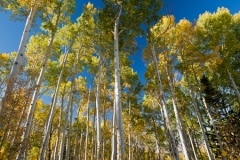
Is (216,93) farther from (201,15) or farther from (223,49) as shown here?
(201,15)

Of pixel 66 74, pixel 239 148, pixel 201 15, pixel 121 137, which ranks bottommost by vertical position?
pixel 239 148

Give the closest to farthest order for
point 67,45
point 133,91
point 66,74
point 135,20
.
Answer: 1. point 135,20
2. point 67,45
3. point 66,74
4. point 133,91

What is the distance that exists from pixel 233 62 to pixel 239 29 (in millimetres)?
2925

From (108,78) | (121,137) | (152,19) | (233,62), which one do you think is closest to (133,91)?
(108,78)

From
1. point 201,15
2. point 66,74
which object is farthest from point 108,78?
point 201,15

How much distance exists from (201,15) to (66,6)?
38.8 feet

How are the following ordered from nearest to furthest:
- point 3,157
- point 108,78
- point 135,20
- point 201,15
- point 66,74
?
point 3,157 → point 135,20 → point 66,74 → point 108,78 → point 201,15

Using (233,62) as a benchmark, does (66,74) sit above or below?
below

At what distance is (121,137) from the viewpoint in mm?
4469

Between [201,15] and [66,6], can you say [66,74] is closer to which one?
[66,6]

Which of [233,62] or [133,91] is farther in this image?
[133,91]

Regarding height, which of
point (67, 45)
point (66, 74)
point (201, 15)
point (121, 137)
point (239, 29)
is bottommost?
point (121, 137)

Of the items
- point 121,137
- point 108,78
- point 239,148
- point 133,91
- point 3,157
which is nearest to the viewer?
point 3,157

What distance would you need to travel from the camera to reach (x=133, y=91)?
1487 cm
